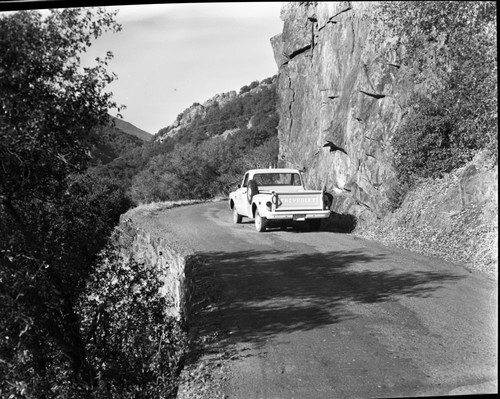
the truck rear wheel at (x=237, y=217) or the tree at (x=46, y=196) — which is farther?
the truck rear wheel at (x=237, y=217)

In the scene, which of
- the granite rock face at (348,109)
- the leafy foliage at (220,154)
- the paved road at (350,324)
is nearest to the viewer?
the paved road at (350,324)

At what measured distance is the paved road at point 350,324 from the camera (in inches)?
165

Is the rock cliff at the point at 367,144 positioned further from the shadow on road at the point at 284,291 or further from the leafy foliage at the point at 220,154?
the leafy foliage at the point at 220,154

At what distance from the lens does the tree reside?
16.9ft

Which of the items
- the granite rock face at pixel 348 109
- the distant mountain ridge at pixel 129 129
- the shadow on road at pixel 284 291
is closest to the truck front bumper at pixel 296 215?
the granite rock face at pixel 348 109

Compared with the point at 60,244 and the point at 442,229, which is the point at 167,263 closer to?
the point at 60,244

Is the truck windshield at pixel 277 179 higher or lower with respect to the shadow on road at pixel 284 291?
higher

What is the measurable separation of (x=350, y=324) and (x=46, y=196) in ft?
14.2

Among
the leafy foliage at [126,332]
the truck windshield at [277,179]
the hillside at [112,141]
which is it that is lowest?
the leafy foliage at [126,332]

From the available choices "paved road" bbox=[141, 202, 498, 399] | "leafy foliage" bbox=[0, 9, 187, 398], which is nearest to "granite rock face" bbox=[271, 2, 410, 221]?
"paved road" bbox=[141, 202, 498, 399]

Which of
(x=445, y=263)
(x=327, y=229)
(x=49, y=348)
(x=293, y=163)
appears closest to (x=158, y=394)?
(x=49, y=348)

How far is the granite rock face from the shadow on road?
4069mm

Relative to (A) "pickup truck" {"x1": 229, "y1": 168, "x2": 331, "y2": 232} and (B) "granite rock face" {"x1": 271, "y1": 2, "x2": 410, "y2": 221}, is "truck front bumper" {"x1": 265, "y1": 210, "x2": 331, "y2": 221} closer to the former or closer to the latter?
(A) "pickup truck" {"x1": 229, "y1": 168, "x2": 331, "y2": 232}

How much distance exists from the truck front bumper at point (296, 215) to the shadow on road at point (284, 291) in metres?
2.81
